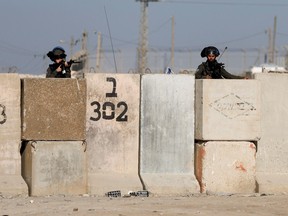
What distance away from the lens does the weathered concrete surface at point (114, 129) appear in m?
13.9

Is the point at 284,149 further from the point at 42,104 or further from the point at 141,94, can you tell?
the point at 42,104

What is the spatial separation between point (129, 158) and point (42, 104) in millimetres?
1338

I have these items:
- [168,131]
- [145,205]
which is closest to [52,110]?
[168,131]

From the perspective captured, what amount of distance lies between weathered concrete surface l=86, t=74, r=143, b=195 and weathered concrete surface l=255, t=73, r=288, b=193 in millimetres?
1680

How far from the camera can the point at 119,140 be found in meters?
14.0

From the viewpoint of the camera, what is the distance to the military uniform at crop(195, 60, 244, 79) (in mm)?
14922

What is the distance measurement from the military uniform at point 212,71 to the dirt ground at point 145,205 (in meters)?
1.98

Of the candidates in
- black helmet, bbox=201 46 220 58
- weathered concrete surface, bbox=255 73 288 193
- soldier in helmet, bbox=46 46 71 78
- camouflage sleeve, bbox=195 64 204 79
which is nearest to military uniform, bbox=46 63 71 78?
soldier in helmet, bbox=46 46 71 78

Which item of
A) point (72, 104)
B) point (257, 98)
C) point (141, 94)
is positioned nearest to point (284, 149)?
point (257, 98)

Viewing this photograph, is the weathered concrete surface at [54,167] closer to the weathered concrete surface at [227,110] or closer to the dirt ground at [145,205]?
the dirt ground at [145,205]

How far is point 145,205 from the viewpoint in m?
12.3

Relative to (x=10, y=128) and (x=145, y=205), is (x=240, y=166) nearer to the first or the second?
(x=145, y=205)

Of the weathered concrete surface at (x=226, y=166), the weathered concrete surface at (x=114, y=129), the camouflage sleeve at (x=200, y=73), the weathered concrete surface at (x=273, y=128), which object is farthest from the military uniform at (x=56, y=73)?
the weathered concrete surface at (x=273, y=128)

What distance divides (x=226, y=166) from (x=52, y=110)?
2.35m
